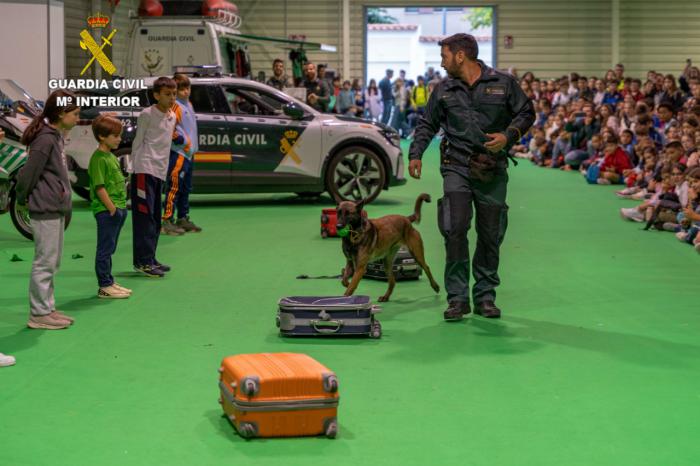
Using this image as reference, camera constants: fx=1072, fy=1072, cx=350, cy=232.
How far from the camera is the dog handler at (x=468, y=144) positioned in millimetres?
7695

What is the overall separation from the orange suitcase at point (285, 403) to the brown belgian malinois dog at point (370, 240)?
2.92 metres

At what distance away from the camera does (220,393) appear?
5613 millimetres

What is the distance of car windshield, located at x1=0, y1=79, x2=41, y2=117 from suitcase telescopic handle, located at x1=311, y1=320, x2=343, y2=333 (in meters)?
6.50

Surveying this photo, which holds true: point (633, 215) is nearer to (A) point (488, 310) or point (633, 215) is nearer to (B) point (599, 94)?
(A) point (488, 310)

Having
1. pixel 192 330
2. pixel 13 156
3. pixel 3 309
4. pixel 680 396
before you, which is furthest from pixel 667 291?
pixel 13 156

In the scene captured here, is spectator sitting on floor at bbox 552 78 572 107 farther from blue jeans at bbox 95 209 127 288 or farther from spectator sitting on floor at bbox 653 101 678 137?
blue jeans at bbox 95 209 127 288

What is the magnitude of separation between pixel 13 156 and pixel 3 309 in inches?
156

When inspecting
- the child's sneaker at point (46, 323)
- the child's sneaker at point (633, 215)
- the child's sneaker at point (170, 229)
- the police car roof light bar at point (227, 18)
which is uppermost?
the police car roof light bar at point (227, 18)

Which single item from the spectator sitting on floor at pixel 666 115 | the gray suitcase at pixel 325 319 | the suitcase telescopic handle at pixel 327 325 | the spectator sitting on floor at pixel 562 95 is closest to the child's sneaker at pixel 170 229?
the gray suitcase at pixel 325 319

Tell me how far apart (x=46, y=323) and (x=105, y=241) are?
1269 millimetres

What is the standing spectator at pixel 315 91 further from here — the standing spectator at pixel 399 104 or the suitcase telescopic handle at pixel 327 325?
the standing spectator at pixel 399 104

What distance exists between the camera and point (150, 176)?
9.58 m

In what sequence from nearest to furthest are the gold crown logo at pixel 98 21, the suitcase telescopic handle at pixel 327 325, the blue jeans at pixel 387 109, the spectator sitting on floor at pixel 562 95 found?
the suitcase telescopic handle at pixel 327 325
the gold crown logo at pixel 98 21
the spectator sitting on floor at pixel 562 95
the blue jeans at pixel 387 109

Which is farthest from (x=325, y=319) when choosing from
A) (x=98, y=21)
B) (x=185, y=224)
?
(x=98, y=21)
